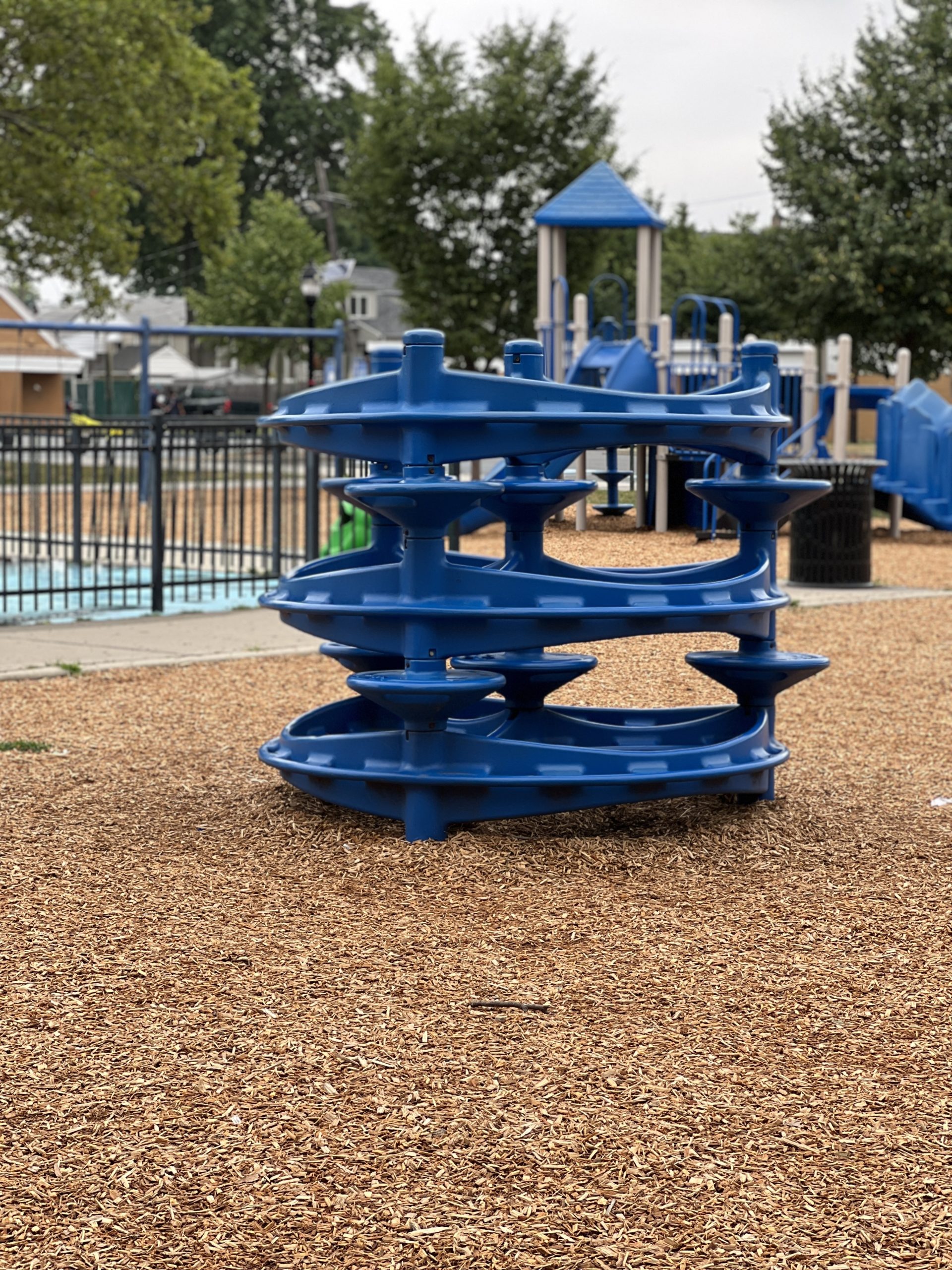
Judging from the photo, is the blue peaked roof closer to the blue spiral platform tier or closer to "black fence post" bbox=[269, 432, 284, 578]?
"black fence post" bbox=[269, 432, 284, 578]

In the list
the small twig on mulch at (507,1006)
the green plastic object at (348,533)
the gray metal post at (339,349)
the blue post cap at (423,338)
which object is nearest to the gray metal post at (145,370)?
the gray metal post at (339,349)

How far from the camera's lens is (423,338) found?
456 centimetres

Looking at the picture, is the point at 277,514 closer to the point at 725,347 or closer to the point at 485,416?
the point at 725,347

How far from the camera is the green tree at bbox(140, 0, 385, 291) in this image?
7594cm

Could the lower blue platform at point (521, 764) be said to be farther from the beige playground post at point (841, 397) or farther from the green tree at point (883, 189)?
the green tree at point (883, 189)

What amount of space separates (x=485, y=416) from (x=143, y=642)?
18.8 ft

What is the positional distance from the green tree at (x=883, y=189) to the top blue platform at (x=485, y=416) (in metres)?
28.4

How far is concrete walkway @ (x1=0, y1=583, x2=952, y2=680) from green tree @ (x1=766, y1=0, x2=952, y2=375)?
22100mm

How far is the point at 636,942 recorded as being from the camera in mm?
4012

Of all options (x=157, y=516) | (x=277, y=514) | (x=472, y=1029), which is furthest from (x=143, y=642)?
(x=472, y=1029)

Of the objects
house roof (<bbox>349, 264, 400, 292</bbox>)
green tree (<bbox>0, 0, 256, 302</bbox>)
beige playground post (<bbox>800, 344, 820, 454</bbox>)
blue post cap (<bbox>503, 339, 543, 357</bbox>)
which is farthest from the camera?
house roof (<bbox>349, 264, 400, 292</bbox>)

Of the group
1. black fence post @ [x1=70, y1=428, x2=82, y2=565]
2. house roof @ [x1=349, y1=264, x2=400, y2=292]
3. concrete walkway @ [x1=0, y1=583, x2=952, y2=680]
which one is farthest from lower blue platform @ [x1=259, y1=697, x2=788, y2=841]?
house roof @ [x1=349, y1=264, x2=400, y2=292]

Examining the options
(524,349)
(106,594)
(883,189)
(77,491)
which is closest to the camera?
(524,349)

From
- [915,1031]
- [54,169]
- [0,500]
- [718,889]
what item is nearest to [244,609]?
[0,500]
